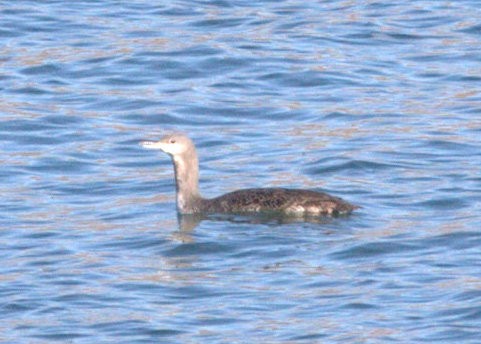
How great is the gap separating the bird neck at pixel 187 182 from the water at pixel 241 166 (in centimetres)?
29

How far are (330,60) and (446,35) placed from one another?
1919 millimetres

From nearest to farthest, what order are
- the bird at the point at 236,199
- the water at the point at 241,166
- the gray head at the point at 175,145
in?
the water at the point at 241,166 < the bird at the point at 236,199 < the gray head at the point at 175,145

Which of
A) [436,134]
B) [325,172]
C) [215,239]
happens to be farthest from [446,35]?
[215,239]

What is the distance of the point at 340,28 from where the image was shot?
977 inches

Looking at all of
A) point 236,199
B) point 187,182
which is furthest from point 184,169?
point 236,199

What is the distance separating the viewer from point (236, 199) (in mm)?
15969

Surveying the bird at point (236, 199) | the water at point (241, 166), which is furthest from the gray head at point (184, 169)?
the water at point (241, 166)

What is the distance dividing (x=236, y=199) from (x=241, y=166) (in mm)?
2348

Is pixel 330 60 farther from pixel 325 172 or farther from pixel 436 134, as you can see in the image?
pixel 325 172

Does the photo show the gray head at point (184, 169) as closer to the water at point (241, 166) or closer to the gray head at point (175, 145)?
the gray head at point (175, 145)

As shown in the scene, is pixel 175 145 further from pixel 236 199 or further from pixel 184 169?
pixel 236 199

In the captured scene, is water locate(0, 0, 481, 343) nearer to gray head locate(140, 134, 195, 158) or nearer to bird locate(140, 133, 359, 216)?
bird locate(140, 133, 359, 216)

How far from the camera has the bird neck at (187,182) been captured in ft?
53.9

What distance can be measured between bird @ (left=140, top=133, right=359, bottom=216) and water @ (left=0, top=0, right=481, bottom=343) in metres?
0.15
